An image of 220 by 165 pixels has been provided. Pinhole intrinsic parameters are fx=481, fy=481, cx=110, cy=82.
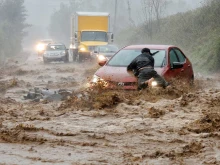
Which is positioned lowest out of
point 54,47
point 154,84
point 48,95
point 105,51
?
point 54,47

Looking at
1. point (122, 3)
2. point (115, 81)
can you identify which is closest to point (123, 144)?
point (115, 81)

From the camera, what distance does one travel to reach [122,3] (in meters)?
86.4

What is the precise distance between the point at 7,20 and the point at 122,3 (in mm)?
31194

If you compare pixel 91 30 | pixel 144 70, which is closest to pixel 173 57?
pixel 144 70

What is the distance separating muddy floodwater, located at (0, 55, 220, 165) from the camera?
236 inches

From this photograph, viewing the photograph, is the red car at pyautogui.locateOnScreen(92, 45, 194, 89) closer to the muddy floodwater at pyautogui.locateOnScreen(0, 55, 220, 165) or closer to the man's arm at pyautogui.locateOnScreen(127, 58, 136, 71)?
the man's arm at pyautogui.locateOnScreen(127, 58, 136, 71)

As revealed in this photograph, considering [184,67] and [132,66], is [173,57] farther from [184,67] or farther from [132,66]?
[132,66]

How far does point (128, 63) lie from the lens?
10984 millimetres

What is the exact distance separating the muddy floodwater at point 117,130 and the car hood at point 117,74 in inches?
17.0

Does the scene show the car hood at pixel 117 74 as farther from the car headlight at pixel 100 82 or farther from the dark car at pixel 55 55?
the dark car at pixel 55 55

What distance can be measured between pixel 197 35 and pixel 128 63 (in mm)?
20577

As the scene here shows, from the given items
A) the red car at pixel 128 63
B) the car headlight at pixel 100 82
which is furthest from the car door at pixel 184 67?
the car headlight at pixel 100 82

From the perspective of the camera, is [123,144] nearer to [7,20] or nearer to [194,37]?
[194,37]

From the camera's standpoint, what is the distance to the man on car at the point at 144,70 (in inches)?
385
